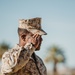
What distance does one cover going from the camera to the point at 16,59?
551cm

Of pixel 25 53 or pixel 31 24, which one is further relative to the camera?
pixel 31 24

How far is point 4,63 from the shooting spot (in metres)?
5.59

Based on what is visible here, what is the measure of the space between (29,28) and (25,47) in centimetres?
66

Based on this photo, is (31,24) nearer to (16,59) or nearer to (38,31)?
(38,31)

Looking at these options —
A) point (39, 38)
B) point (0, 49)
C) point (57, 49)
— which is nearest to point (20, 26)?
point (39, 38)

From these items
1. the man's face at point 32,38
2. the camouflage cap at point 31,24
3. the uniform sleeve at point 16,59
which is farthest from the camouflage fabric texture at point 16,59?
the camouflage cap at point 31,24

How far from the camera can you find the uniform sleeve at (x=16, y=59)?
549 cm

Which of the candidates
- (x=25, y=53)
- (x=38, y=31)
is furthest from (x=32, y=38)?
(x=25, y=53)

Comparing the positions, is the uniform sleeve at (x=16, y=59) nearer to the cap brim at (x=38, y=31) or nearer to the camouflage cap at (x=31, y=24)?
the cap brim at (x=38, y=31)

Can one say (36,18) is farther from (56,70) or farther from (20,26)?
(56,70)

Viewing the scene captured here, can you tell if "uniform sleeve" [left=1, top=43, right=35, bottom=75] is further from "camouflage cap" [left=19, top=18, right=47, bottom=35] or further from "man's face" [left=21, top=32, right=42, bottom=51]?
"camouflage cap" [left=19, top=18, right=47, bottom=35]

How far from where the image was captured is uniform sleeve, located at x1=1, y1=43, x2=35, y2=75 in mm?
5492

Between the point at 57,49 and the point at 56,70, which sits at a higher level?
the point at 57,49

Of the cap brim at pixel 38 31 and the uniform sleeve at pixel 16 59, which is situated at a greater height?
the cap brim at pixel 38 31
